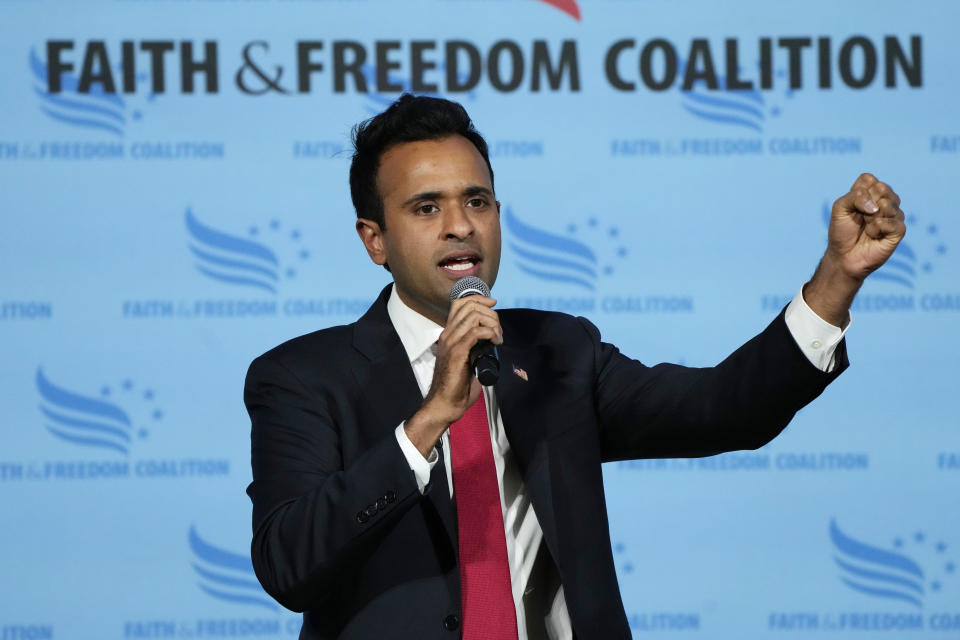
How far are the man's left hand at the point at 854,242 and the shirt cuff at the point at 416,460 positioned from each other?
606 mm

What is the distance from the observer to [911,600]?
3.87m

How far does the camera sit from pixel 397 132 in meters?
2.04

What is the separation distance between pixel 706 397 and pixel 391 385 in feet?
1.66

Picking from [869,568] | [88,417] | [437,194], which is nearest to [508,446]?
[437,194]

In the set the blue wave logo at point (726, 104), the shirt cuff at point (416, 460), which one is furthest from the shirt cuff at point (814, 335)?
the blue wave logo at point (726, 104)

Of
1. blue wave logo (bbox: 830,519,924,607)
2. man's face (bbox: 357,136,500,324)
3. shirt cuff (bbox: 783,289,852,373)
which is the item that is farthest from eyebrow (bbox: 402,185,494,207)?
blue wave logo (bbox: 830,519,924,607)

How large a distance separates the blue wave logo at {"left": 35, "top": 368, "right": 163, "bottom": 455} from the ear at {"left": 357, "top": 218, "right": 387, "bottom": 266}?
6.04 feet

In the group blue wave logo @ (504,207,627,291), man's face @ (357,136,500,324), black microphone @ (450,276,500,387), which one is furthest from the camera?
blue wave logo @ (504,207,627,291)

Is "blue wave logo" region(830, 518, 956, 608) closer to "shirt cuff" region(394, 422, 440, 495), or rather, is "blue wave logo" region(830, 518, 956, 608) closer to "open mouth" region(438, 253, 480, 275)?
"open mouth" region(438, 253, 480, 275)

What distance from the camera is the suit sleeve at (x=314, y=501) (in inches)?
64.5

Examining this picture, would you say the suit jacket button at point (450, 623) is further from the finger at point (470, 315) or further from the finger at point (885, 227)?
the finger at point (885, 227)

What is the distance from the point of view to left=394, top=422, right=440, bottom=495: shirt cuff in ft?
5.42

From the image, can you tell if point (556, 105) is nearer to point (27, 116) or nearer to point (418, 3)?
point (418, 3)

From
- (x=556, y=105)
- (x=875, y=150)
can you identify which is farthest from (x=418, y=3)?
(x=875, y=150)
